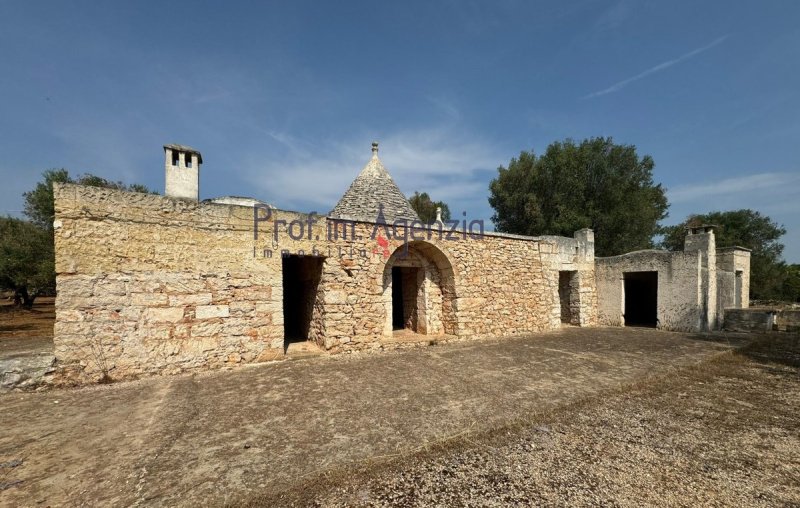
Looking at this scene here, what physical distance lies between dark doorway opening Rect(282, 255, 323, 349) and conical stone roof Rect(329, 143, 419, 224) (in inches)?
72.8

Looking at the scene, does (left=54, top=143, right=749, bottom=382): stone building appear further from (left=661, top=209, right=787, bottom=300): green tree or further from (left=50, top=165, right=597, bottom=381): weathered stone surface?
(left=661, top=209, right=787, bottom=300): green tree

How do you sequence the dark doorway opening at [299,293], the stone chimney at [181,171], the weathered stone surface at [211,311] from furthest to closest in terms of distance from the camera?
the dark doorway opening at [299,293] → the stone chimney at [181,171] → the weathered stone surface at [211,311]

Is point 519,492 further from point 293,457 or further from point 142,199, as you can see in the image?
point 142,199

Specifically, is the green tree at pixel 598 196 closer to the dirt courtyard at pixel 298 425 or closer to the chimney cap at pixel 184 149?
the dirt courtyard at pixel 298 425

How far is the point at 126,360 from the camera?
4.79m

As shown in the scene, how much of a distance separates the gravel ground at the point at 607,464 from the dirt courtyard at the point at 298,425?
1.1 inches

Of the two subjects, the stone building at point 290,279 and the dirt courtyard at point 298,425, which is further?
the stone building at point 290,279

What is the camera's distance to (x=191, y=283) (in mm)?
5270

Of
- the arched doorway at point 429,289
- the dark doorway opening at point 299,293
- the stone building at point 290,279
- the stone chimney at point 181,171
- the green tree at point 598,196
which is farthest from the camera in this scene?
the green tree at point 598,196

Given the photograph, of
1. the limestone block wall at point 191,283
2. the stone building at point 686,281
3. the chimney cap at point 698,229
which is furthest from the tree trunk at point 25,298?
the chimney cap at point 698,229

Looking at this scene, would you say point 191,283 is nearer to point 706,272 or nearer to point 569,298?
point 569,298

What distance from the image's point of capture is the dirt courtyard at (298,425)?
233 centimetres

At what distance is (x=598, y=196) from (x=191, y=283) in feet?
63.5

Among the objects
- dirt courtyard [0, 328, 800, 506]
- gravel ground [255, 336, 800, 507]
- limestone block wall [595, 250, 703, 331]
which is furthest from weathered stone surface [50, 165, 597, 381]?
limestone block wall [595, 250, 703, 331]
